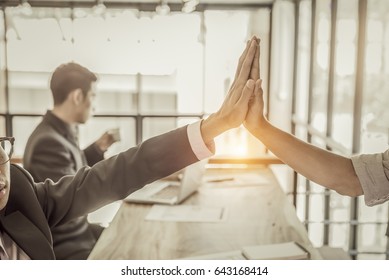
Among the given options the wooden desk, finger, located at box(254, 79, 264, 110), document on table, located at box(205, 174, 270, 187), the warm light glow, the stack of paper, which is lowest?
the wooden desk

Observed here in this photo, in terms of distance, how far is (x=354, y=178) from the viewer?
1.56 metres

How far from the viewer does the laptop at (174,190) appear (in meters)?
2.38

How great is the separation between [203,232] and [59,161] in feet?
2.43

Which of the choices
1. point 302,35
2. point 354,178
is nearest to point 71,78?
point 354,178

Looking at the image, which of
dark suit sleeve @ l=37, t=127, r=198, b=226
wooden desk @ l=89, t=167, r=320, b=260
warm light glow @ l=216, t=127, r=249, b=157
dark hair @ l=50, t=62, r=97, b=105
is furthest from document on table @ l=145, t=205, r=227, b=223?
warm light glow @ l=216, t=127, r=249, b=157

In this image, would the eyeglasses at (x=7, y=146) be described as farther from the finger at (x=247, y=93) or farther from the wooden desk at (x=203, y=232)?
the finger at (x=247, y=93)

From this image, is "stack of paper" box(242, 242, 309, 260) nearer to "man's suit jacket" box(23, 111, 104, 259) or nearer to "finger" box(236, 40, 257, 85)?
"finger" box(236, 40, 257, 85)

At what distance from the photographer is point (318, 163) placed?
1.59m

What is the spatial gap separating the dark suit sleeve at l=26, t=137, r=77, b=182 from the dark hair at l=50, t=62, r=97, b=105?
0.84 feet

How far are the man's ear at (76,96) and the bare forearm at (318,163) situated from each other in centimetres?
118

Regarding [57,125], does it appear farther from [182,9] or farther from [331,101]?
[331,101]

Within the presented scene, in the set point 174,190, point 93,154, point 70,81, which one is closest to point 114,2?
point 70,81

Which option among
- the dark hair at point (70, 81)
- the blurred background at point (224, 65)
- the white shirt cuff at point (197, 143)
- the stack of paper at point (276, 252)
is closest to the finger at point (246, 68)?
the white shirt cuff at point (197, 143)

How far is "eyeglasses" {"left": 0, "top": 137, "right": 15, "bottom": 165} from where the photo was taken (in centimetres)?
148
